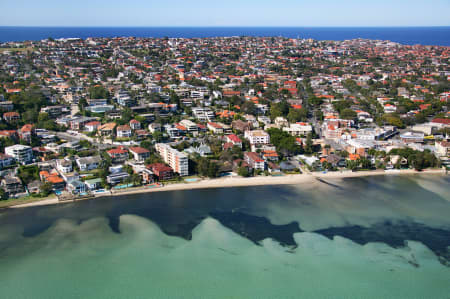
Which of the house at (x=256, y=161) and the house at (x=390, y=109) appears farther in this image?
the house at (x=390, y=109)

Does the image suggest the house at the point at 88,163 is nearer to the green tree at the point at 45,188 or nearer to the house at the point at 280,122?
the green tree at the point at 45,188

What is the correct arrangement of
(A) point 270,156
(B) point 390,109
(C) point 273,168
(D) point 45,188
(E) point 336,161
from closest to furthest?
1. (D) point 45,188
2. (C) point 273,168
3. (E) point 336,161
4. (A) point 270,156
5. (B) point 390,109

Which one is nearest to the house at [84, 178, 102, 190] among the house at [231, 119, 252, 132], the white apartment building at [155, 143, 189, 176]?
the white apartment building at [155, 143, 189, 176]

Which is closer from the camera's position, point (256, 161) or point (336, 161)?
point (256, 161)

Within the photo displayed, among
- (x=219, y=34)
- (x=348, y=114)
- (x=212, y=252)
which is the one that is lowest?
(x=212, y=252)

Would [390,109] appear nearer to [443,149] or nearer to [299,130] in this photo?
[443,149]

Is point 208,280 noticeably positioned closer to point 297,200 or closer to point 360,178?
point 297,200

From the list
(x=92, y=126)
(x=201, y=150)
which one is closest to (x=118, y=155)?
(x=201, y=150)

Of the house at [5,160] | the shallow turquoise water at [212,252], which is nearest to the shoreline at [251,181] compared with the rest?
the shallow turquoise water at [212,252]
